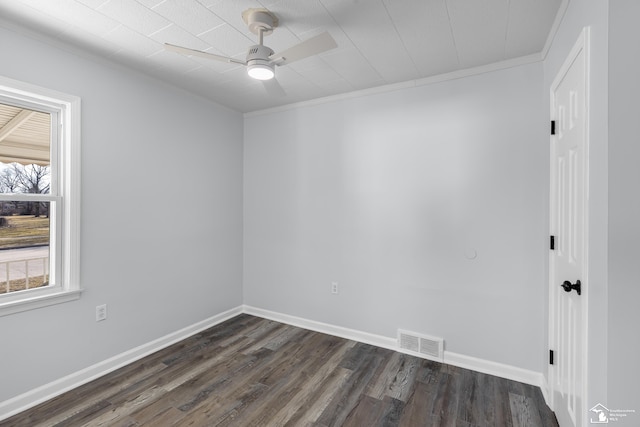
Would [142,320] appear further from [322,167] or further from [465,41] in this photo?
[465,41]

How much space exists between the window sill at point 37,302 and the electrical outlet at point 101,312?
0.19m

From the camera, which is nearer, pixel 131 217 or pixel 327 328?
pixel 131 217

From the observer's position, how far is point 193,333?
3.21 metres

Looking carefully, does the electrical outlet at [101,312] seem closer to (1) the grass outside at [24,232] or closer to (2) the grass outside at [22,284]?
(2) the grass outside at [22,284]

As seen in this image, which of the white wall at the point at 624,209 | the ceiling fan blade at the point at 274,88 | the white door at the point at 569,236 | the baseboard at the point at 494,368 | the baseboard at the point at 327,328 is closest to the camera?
the white wall at the point at 624,209

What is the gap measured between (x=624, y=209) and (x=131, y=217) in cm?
317

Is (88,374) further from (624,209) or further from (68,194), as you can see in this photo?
(624,209)

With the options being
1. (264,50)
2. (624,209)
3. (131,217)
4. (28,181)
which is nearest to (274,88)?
(264,50)

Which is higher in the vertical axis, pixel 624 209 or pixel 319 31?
pixel 319 31

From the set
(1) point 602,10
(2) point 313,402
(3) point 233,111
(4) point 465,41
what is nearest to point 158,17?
(3) point 233,111

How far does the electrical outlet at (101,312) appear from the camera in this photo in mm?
2436

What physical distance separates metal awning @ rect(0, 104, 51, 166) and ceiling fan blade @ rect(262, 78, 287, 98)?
1.73m

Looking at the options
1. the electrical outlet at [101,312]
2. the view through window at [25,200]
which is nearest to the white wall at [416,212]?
the electrical outlet at [101,312]

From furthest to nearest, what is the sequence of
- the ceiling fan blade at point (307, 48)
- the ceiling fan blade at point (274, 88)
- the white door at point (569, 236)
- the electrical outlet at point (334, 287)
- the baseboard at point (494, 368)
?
the electrical outlet at point (334, 287) → the ceiling fan blade at point (274, 88) → the baseboard at point (494, 368) → the ceiling fan blade at point (307, 48) → the white door at point (569, 236)
